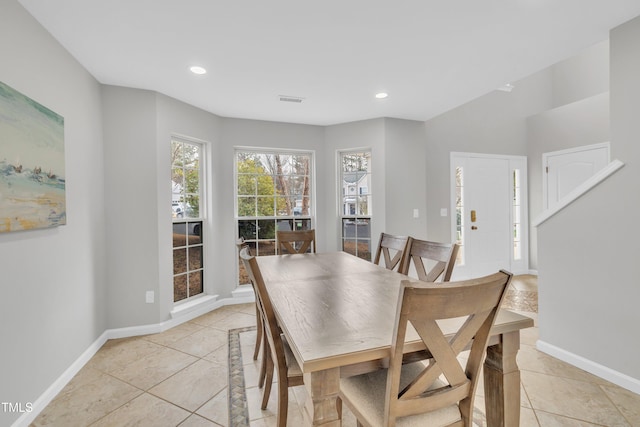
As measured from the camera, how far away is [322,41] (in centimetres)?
210

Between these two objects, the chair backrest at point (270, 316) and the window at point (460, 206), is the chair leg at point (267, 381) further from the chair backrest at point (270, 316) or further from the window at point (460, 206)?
the window at point (460, 206)

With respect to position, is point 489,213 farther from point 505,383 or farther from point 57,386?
point 57,386

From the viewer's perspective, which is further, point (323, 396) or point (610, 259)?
point (610, 259)

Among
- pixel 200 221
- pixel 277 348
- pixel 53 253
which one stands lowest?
pixel 277 348

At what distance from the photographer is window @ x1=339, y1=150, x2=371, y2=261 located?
4098mm

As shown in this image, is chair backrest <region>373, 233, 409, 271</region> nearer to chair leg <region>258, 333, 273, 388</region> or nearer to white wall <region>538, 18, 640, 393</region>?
chair leg <region>258, 333, 273, 388</region>

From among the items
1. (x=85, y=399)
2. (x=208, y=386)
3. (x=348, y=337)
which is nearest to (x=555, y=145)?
(x=348, y=337)

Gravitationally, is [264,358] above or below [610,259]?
below

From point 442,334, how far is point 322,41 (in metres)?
2.04

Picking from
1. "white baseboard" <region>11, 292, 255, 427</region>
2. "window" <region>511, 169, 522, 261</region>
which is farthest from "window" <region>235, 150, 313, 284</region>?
"window" <region>511, 169, 522, 261</region>

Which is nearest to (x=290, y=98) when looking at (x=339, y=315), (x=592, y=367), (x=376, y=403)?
(x=339, y=315)

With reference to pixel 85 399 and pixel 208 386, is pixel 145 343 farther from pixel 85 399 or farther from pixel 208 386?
pixel 208 386

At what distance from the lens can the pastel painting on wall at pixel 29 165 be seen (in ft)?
5.17

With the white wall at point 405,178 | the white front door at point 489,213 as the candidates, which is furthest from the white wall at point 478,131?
the white wall at point 405,178
